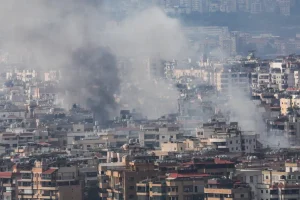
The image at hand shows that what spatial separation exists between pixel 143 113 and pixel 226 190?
4078 cm

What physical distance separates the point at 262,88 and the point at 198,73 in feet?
67.3

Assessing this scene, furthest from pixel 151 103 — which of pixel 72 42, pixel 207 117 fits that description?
pixel 207 117

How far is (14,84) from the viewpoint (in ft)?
365

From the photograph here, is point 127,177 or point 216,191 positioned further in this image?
point 127,177

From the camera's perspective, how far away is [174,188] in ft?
166

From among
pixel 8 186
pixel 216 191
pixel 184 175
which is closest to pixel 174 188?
pixel 184 175

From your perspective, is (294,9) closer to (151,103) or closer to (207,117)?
(151,103)

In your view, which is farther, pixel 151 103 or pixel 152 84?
pixel 152 84

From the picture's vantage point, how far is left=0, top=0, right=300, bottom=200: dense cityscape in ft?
174

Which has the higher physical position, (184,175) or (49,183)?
(184,175)

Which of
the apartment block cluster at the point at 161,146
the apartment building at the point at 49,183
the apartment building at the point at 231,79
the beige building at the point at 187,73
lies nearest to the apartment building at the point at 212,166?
the apartment block cluster at the point at 161,146

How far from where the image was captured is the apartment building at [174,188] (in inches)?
1988

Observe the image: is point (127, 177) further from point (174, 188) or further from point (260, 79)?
point (260, 79)

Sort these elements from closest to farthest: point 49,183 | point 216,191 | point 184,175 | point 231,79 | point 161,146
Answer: point 216,191
point 184,175
point 49,183
point 161,146
point 231,79
